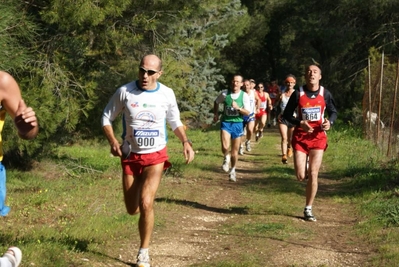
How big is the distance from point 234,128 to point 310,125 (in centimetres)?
439

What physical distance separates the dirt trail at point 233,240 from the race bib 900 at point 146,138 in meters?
1.26

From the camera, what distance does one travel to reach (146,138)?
8.39 m

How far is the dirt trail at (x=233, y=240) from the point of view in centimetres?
879

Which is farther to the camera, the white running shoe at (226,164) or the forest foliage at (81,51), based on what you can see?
the white running shoe at (226,164)

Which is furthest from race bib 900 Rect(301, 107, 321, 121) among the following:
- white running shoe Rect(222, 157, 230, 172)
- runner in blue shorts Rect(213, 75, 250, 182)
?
white running shoe Rect(222, 157, 230, 172)

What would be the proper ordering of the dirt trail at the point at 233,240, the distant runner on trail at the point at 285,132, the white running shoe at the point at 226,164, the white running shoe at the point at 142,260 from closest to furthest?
the white running shoe at the point at 142,260 < the dirt trail at the point at 233,240 < the white running shoe at the point at 226,164 < the distant runner on trail at the point at 285,132

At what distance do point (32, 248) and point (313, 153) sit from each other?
15.9 feet

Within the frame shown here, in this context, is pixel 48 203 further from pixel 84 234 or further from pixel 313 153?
pixel 313 153

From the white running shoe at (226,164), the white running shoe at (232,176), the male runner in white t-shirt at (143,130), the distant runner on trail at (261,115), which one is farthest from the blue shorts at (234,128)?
the distant runner on trail at (261,115)

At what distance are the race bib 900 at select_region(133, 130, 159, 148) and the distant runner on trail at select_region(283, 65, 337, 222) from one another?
3447mm

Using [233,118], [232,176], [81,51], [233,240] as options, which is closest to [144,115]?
[233,240]

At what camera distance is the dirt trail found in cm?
879

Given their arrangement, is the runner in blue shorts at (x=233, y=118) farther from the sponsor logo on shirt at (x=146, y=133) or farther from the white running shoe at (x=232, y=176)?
the sponsor logo on shirt at (x=146, y=133)

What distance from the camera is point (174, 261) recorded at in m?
8.61
